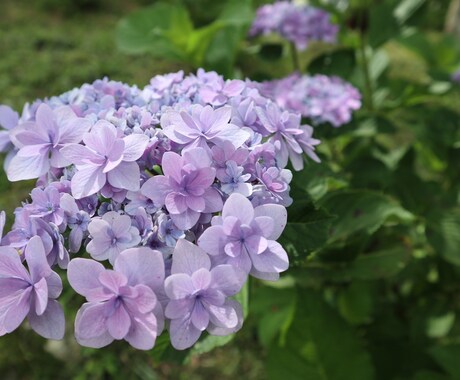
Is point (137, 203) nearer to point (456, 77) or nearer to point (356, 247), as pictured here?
point (356, 247)

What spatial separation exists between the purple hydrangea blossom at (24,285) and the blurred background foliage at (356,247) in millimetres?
327

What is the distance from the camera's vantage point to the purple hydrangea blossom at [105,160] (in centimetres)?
61

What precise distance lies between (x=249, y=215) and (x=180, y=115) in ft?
0.57

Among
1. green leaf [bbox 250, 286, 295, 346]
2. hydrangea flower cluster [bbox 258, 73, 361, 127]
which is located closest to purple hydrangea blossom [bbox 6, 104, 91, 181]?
hydrangea flower cluster [bbox 258, 73, 361, 127]

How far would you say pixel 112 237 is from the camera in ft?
1.93

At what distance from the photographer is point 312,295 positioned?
1346mm

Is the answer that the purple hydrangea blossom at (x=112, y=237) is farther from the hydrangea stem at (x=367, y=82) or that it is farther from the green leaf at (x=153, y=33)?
the hydrangea stem at (x=367, y=82)

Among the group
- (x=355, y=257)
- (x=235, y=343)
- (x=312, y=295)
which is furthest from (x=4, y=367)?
(x=355, y=257)

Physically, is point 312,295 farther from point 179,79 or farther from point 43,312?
point 43,312

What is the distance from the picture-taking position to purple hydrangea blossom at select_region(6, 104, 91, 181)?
70cm

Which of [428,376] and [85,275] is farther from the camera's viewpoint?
[428,376]

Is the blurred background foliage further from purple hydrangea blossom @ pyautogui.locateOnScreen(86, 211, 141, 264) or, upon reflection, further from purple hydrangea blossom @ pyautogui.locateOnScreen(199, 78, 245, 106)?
purple hydrangea blossom @ pyautogui.locateOnScreen(86, 211, 141, 264)

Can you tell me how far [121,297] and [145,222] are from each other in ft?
0.31

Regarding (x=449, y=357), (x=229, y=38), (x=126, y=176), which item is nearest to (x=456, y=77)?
(x=229, y=38)
